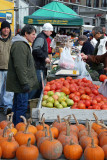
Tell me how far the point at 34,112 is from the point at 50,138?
1198 mm

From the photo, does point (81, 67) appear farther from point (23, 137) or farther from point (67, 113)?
point (23, 137)

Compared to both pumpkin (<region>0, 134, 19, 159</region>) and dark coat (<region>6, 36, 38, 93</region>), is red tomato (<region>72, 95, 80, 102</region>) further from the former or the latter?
pumpkin (<region>0, 134, 19, 159</region>)

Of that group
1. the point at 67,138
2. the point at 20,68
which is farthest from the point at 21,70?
the point at 67,138

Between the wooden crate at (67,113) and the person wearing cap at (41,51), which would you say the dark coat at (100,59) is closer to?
the person wearing cap at (41,51)

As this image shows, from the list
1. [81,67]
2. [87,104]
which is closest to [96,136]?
[87,104]

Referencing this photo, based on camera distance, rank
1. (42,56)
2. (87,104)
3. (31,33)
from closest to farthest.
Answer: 1. (87,104)
2. (31,33)
3. (42,56)

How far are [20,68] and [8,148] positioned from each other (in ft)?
6.56

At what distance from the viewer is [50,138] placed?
2203 millimetres

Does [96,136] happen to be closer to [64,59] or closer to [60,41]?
[64,59]

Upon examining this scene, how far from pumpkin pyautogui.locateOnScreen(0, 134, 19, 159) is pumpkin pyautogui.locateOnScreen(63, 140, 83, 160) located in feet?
1.37

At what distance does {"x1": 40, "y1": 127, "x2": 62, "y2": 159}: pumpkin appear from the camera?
212 cm

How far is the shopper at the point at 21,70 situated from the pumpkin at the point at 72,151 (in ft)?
6.61

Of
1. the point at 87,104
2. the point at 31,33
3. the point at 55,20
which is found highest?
the point at 55,20

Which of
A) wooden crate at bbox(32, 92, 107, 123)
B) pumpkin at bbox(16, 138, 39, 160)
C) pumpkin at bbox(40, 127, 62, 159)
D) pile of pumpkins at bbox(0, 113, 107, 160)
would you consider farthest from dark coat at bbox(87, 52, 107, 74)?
pumpkin at bbox(16, 138, 39, 160)
